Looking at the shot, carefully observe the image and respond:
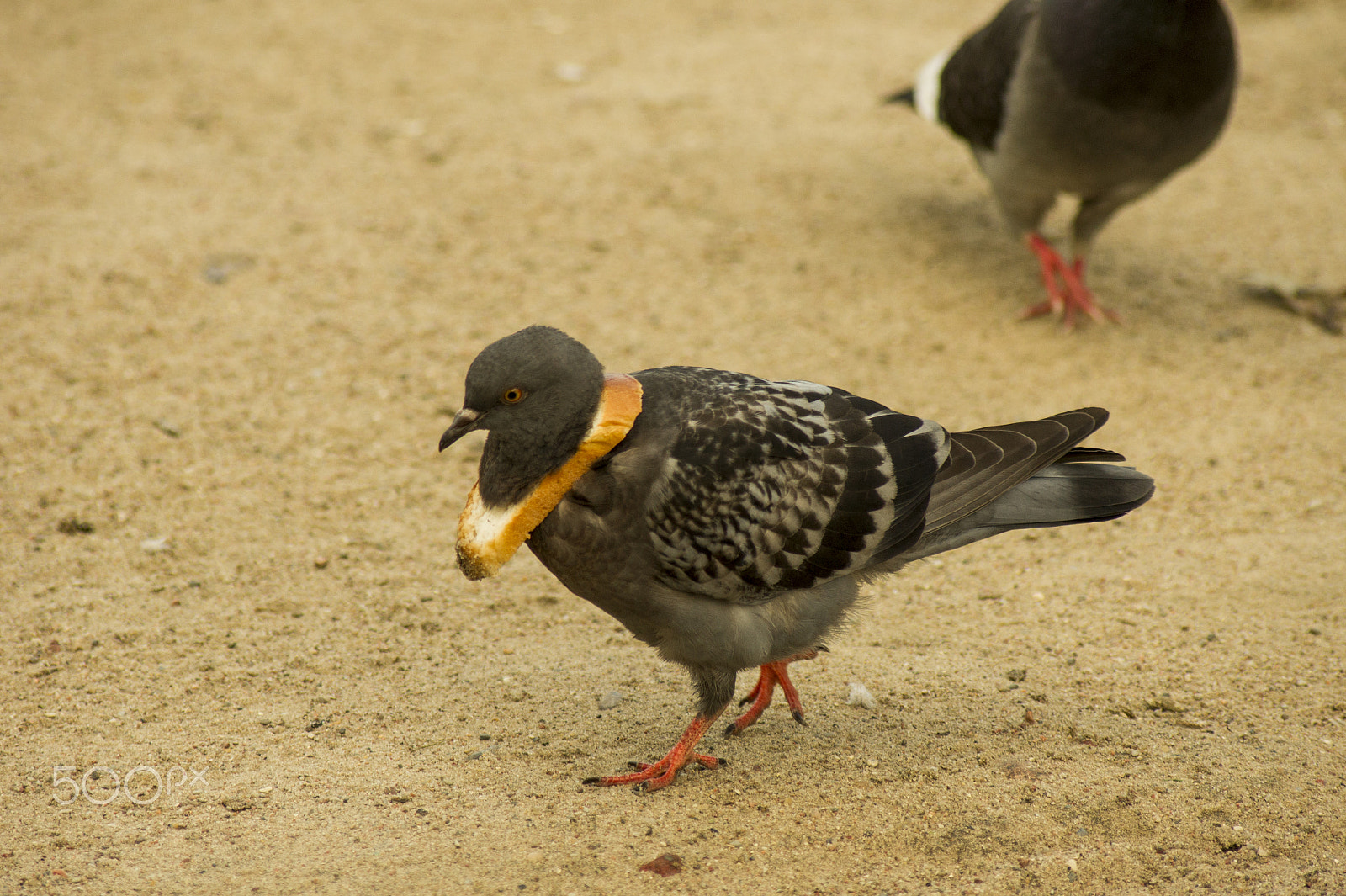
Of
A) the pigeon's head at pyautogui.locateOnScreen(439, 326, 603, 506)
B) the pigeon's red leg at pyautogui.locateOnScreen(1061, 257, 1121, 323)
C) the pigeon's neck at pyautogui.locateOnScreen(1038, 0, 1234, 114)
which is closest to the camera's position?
the pigeon's head at pyautogui.locateOnScreen(439, 326, 603, 506)

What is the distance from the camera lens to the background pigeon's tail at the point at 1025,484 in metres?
3.81

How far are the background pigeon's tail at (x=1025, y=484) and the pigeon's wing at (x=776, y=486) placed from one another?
99 mm

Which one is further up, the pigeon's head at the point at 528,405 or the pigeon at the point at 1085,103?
the pigeon at the point at 1085,103

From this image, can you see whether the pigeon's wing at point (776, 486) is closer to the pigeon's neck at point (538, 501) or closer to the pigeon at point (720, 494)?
the pigeon at point (720, 494)

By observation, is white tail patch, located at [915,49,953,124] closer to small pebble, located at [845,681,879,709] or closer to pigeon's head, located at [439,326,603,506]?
small pebble, located at [845,681,879,709]

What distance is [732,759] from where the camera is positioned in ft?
12.9

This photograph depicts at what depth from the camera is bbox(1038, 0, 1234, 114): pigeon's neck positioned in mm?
5840

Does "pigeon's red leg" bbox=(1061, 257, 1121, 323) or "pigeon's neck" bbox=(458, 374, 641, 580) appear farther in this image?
"pigeon's red leg" bbox=(1061, 257, 1121, 323)

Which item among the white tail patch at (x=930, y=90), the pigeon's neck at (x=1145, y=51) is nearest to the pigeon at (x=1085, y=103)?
the pigeon's neck at (x=1145, y=51)

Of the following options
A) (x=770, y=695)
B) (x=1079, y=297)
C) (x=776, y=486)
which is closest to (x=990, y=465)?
(x=776, y=486)

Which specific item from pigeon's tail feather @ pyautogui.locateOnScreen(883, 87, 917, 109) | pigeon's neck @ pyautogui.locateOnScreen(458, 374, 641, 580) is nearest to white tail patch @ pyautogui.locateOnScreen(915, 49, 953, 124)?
pigeon's tail feather @ pyautogui.locateOnScreen(883, 87, 917, 109)

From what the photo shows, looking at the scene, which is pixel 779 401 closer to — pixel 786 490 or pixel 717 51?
pixel 786 490

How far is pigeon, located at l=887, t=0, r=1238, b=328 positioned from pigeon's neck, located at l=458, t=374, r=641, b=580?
12.8 ft

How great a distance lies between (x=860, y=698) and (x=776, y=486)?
1070 mm
